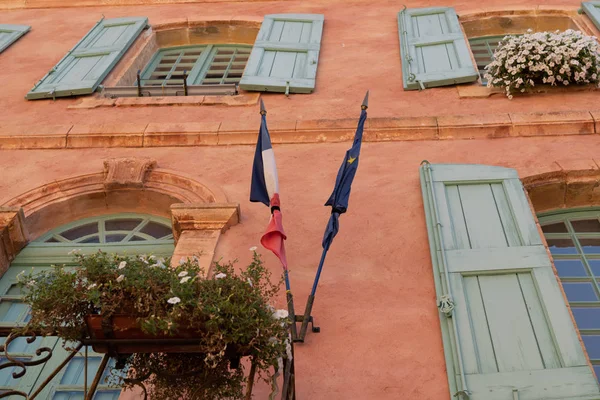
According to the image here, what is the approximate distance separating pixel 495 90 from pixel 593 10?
2.04 m

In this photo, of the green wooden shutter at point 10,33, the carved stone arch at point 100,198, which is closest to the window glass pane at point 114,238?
the carved stone arch at point 100,198

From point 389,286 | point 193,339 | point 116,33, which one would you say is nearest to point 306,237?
point 389,286

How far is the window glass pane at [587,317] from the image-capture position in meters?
5.55

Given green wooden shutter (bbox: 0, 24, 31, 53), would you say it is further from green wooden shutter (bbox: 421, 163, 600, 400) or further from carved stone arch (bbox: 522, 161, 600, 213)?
carved stone arch (bbox: 522, 161, 600, 213)

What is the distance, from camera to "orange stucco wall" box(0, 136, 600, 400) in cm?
500

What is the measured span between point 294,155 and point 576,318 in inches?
104

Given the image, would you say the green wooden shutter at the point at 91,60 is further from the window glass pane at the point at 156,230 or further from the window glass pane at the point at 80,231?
the window glass pane at the point at 156,230

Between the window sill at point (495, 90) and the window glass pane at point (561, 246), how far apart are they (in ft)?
6.26

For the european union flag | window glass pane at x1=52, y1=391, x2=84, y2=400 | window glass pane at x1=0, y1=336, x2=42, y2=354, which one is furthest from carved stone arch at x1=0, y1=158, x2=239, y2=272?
window glass pane at x1=52, y1=391, x2=84, y2=400

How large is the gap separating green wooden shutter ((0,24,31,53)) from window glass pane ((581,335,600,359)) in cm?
703

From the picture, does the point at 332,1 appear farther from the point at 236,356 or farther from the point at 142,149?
the point at 236,356

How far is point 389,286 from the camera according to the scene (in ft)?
18.4

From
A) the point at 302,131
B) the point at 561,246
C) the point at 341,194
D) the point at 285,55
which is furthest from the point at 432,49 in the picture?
the point at 341,194

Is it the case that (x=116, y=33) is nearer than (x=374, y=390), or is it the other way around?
(x=374, y=390)
